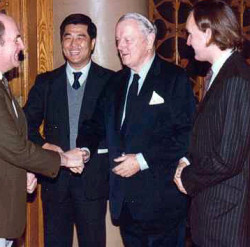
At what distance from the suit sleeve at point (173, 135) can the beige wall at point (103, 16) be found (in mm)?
1052

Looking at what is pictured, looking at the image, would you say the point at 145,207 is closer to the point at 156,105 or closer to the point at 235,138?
the point at 156,105

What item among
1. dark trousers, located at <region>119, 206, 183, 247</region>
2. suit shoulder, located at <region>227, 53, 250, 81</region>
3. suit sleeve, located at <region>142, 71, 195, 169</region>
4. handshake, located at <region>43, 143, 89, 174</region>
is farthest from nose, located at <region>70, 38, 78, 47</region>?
suit shoulder, located at <region>227, 53, 250, 81</region>

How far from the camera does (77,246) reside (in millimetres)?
4133

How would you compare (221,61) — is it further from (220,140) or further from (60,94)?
(60,94)

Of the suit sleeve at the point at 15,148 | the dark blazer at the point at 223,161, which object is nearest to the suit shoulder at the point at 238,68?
the dark blazer at the point at 223,161

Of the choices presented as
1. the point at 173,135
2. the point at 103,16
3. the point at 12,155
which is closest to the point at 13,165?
the point at 12,155

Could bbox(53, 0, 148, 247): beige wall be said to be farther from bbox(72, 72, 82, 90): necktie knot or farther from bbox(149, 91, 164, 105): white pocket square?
bbox(149, 91, 164, 105): white pocket square

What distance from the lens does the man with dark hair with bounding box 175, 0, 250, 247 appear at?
2.35m

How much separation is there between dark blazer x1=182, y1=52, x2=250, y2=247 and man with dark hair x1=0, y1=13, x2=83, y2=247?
0.84m

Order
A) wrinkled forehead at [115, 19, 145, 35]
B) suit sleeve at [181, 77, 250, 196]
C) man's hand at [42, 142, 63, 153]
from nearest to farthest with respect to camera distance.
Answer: suit sleeve at [181, 77, 250, 196] → wrinkled forehead at [115, 19, 145, 35] → man's hand at [42, 142, 63, 153]

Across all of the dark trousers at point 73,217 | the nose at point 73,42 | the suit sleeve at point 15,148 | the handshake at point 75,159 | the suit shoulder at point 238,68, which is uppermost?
the nose at point 73,42

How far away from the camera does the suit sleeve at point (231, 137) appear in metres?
2.33

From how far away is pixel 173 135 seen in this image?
316 centimetres

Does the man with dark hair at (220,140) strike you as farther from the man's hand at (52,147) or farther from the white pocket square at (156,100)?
the man's hand at (52,147)
